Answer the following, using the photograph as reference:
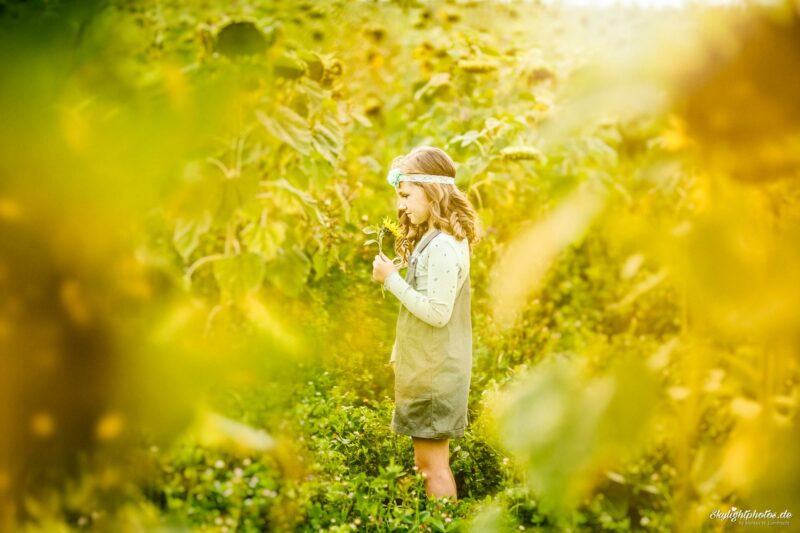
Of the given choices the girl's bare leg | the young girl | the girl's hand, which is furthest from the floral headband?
the girl's bare leg

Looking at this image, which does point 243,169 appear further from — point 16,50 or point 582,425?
point 582,425

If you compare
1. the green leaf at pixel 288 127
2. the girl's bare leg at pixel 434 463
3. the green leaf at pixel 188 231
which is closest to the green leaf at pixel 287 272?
the green leaf at pixel 288 127

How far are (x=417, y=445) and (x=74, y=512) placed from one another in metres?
1.40

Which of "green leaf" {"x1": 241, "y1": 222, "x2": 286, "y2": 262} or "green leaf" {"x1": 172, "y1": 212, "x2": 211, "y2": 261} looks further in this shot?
"green leaf" {"x1": 241, "y1": 222, "x2": 286, "y2": 262}

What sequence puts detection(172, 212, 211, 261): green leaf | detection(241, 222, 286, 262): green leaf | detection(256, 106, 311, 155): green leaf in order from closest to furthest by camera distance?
detection(172, 212, 211, 261): green leaf, detection(256, 106, 311, 155): green leaf, detection(241, 222, 286, 262): green leaf

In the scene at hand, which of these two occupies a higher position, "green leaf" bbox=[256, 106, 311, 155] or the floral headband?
"green leaf" bbox=[256, 106, 311, 155]

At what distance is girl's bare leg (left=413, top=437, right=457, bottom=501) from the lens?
7.47ft

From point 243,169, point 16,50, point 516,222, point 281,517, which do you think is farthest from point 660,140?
point 516,222

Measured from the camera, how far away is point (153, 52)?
0.99 meters

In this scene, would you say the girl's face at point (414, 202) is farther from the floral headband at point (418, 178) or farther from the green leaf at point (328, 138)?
the green leaf at point (328, 138)

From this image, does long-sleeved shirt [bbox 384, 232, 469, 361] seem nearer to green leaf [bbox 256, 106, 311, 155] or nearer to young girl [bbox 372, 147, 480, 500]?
young girl [bbox 372, 147, 480, 500]

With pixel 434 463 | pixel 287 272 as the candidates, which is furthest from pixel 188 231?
pixel 434 463

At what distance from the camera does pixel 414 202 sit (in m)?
2.31

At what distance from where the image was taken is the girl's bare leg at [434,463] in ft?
7.47
